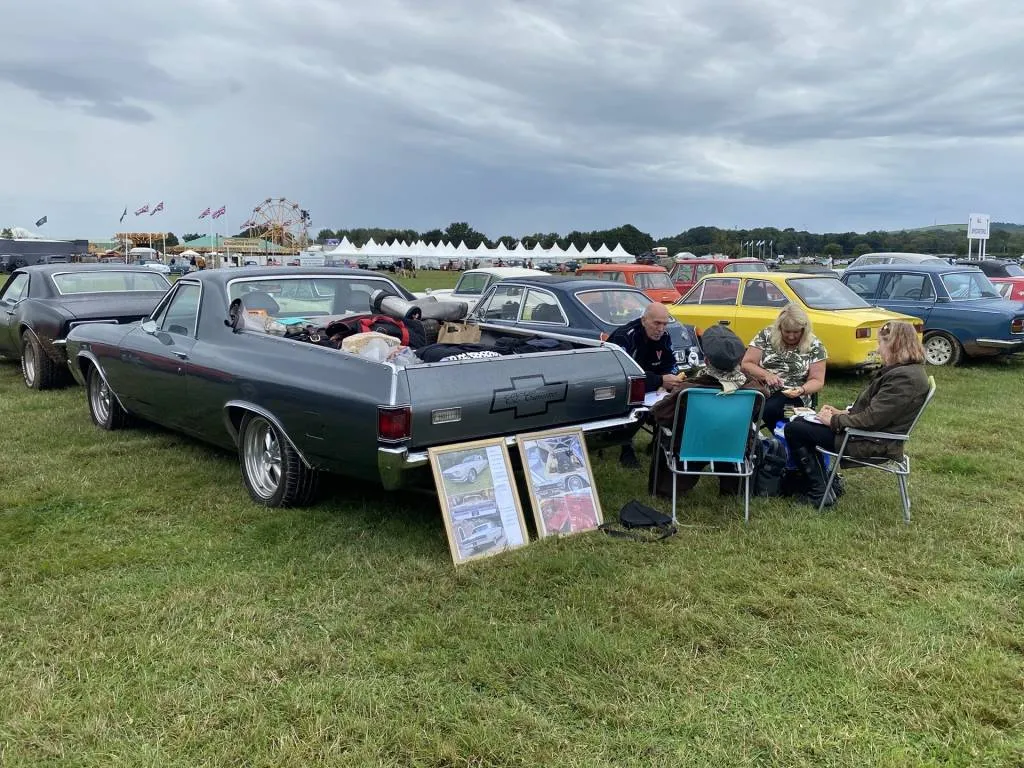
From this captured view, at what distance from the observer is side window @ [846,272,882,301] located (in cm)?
1220

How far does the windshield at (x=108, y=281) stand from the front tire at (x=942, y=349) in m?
10.7

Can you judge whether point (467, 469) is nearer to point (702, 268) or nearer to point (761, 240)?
point (702, 268)

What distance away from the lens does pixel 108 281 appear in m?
9.45

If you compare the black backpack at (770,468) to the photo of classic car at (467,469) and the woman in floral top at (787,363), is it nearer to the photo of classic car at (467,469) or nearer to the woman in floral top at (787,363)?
the woman in floral top at (787,363)

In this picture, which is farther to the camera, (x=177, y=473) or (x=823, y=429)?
(x=177, y=473)

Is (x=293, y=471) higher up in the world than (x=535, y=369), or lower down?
lower down

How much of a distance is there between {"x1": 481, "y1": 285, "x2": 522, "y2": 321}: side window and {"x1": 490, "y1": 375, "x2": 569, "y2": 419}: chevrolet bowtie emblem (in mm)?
4636

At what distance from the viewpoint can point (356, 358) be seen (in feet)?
13.6

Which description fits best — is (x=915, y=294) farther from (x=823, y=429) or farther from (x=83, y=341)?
(x=83, y=341)

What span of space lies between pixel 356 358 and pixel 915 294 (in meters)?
10.4

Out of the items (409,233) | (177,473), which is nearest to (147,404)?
(177,473)

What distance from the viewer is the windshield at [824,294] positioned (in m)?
10.1

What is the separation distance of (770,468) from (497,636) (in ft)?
8.83

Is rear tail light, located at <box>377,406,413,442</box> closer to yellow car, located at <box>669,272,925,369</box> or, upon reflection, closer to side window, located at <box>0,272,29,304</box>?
yellow car, located at <box>669,272,925,369</box>
